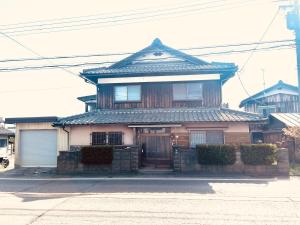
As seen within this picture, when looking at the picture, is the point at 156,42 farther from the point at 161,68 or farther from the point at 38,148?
the point at 38,148

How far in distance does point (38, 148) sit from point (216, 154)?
1154cm

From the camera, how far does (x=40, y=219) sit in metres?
5.61

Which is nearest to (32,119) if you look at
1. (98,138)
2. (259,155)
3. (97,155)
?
(98,138)

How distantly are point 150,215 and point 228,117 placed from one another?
30.5ft

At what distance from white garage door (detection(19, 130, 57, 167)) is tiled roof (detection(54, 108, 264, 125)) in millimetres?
1906

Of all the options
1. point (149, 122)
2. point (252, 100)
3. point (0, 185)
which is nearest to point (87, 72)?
point (149, 122)

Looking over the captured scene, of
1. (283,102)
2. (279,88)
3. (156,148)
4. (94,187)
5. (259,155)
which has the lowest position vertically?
(94,187)

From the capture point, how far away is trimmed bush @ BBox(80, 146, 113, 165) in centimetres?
1293

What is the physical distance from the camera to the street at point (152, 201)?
561 cm

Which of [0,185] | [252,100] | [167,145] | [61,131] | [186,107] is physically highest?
[252,100]

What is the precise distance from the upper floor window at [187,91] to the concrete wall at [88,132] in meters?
4.03

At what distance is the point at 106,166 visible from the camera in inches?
509

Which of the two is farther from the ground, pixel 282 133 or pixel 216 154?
pixel 282 133

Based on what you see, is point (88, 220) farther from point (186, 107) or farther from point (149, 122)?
point (186, 107)
